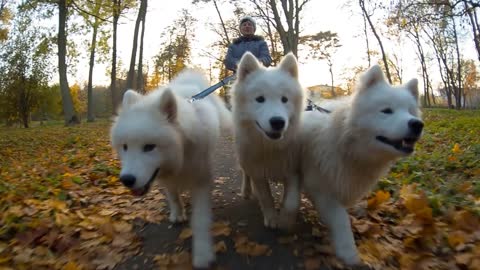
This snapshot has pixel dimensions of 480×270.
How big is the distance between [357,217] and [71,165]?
4.92m

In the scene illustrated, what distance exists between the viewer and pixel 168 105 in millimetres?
2869

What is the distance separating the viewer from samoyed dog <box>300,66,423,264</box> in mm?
2674

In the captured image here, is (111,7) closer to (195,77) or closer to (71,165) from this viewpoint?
(71,165)

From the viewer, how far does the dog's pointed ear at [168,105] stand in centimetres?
284

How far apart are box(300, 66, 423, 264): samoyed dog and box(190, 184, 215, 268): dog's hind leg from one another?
939 mm

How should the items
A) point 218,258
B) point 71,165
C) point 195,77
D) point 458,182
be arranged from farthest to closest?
point 71,165 → point 195,77 → point 458,182 → point 218,258

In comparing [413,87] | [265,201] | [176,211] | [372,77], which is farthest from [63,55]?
[413,87]

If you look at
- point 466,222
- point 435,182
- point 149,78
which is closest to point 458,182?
point 435,182

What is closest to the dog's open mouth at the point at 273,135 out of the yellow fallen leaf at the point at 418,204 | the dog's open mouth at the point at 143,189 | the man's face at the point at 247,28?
the dog's open mouth at the point at 143,189

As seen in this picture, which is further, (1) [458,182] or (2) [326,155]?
(1) [458,182]

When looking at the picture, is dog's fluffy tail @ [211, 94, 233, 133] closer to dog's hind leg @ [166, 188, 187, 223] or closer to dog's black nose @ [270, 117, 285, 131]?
dog's hind leg @ [166, 188, 187, 223]

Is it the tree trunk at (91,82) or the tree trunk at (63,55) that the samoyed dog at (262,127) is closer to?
the tree trunk at (63,55)

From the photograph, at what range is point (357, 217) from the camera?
3576mm

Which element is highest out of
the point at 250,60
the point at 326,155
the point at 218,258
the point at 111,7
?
the point at 111,7
